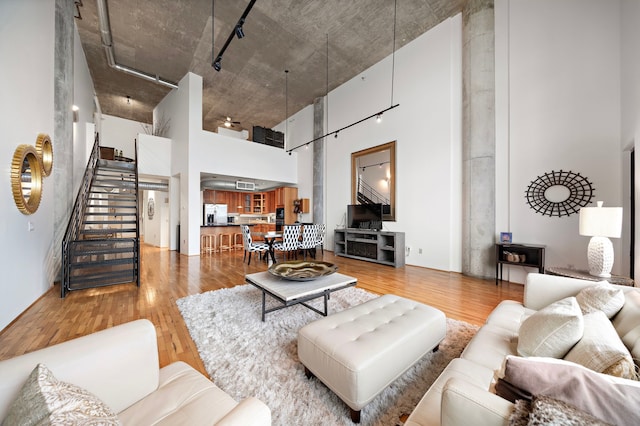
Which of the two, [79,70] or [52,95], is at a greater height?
[79,70]

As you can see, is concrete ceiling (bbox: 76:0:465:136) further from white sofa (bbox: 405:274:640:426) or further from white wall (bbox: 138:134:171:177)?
white sofa (bbox: 405:274:640:426)

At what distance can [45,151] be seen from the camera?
365 centimetres

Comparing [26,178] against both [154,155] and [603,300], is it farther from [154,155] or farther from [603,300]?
[603,300]

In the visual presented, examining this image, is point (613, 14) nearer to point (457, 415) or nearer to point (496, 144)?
point (496, 144)

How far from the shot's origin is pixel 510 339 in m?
1.57

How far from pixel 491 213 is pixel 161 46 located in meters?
8.45

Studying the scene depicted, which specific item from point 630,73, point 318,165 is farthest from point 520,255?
point 318,165

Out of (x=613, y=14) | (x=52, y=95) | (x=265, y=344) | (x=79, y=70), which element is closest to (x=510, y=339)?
(x=265, y=344)

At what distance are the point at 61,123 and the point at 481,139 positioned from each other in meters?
7.65

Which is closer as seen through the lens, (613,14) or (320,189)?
(613,14)

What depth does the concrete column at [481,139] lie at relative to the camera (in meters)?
4.45

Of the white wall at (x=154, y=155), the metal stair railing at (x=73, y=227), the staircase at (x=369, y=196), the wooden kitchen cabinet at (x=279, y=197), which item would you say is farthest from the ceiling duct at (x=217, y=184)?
the staircase at (x=369, y=196)

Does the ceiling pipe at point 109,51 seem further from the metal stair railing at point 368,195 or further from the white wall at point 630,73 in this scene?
the white wall at point 630,73

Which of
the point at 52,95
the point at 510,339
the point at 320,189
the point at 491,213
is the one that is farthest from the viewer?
the point at 320,189
